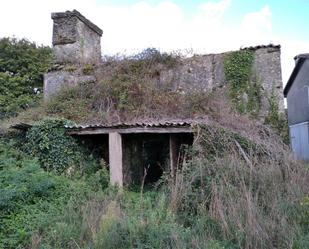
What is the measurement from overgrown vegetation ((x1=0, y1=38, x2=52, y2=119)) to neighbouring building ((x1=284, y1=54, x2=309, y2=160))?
14.3 m

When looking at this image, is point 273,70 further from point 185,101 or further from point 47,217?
point 47,217

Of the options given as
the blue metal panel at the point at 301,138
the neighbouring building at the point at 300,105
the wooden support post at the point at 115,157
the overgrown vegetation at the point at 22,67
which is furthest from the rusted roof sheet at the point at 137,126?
the overgrown vegetation at the point at 22,67

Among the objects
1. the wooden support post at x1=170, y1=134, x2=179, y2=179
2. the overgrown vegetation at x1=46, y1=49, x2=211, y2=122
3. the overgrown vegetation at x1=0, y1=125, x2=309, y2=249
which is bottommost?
the overgrown vegetation at x1=0, y1=125, x2=309, y2=249

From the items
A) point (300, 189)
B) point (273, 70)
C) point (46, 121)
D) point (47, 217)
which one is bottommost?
point (47, 217)

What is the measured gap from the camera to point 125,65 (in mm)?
14336

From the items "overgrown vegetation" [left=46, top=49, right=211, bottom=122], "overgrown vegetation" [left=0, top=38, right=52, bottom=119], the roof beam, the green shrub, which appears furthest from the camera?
"overgrown vegetation" [left=0, top=38, right=52, bottom=119]

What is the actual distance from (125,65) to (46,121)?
477 centimetres

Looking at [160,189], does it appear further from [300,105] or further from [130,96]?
[300,105]

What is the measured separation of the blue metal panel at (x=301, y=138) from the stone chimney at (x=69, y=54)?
1100 centimetres

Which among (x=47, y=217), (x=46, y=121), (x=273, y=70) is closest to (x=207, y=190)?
(x=47, y=217)

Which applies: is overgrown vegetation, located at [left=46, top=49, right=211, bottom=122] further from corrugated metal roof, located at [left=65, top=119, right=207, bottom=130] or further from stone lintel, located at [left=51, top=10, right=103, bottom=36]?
stone lintel, located at [left=51, top=10, right=103, bottom=36]

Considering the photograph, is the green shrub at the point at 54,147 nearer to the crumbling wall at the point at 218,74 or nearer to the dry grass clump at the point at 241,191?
the dry grass clump at the point at 241,191

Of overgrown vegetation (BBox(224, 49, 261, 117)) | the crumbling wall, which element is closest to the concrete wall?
the crumbling wall

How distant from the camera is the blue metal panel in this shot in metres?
17.8
